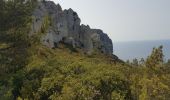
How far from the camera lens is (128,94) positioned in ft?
108

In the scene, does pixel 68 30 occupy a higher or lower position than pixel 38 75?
higher

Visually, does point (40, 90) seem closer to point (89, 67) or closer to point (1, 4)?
point (89, 67)

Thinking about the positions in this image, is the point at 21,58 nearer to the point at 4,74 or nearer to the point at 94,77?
the point at 4,74

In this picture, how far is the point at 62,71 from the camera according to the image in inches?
1362

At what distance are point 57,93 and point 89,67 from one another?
4.99 meters

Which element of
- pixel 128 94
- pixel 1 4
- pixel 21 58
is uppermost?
pixel 1 4

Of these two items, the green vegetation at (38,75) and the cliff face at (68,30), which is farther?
the cliff face at (68,30)

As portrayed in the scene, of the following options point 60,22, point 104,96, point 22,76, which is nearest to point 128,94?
point 104,96

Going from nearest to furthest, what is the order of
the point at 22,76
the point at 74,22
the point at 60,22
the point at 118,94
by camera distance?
the point at 118,94
the point at 22,76
the point at 60,22
the point at 74,22

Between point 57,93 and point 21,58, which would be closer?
point 57,93

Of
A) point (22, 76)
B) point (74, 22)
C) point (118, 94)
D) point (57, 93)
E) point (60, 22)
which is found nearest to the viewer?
point (118, 94)

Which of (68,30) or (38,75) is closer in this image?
(38,75)

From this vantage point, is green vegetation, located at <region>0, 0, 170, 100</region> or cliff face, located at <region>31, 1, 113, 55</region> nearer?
green vegetation, located at <region>0, 0, 170, 100</region>

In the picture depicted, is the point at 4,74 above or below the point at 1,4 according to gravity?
below
